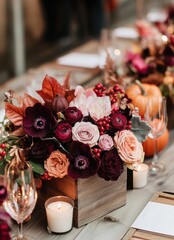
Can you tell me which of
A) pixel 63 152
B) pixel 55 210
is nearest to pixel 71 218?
pixel 55 210

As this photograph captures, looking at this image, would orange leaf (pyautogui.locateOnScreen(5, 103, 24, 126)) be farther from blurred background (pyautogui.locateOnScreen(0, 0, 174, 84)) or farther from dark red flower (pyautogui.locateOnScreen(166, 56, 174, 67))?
blurred background (pyautogui.locateOnScreen(0, 0, 174, 84))

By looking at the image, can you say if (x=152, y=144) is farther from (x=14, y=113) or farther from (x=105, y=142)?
(x=14, y=113)

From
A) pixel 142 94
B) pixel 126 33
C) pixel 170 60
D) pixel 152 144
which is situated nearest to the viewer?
pixel 152 144

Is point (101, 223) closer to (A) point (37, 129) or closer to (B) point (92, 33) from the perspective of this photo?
(A) point (37, 129)

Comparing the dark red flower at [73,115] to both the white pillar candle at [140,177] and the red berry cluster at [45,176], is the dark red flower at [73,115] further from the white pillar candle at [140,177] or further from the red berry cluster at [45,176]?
the white pillar candle at [140,177]

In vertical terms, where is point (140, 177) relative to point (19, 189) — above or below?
below

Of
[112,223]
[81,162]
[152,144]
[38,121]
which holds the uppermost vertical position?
[38,121]

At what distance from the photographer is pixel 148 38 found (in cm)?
280

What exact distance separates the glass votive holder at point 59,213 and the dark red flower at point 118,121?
0.82 ft

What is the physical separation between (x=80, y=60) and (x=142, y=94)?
995 millimetres

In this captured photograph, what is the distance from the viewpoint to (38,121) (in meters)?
1.54

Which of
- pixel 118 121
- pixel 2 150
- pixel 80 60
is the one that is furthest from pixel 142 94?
pixel 80 60

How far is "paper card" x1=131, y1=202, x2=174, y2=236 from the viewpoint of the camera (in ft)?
5.15

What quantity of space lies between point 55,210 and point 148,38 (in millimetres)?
1484
